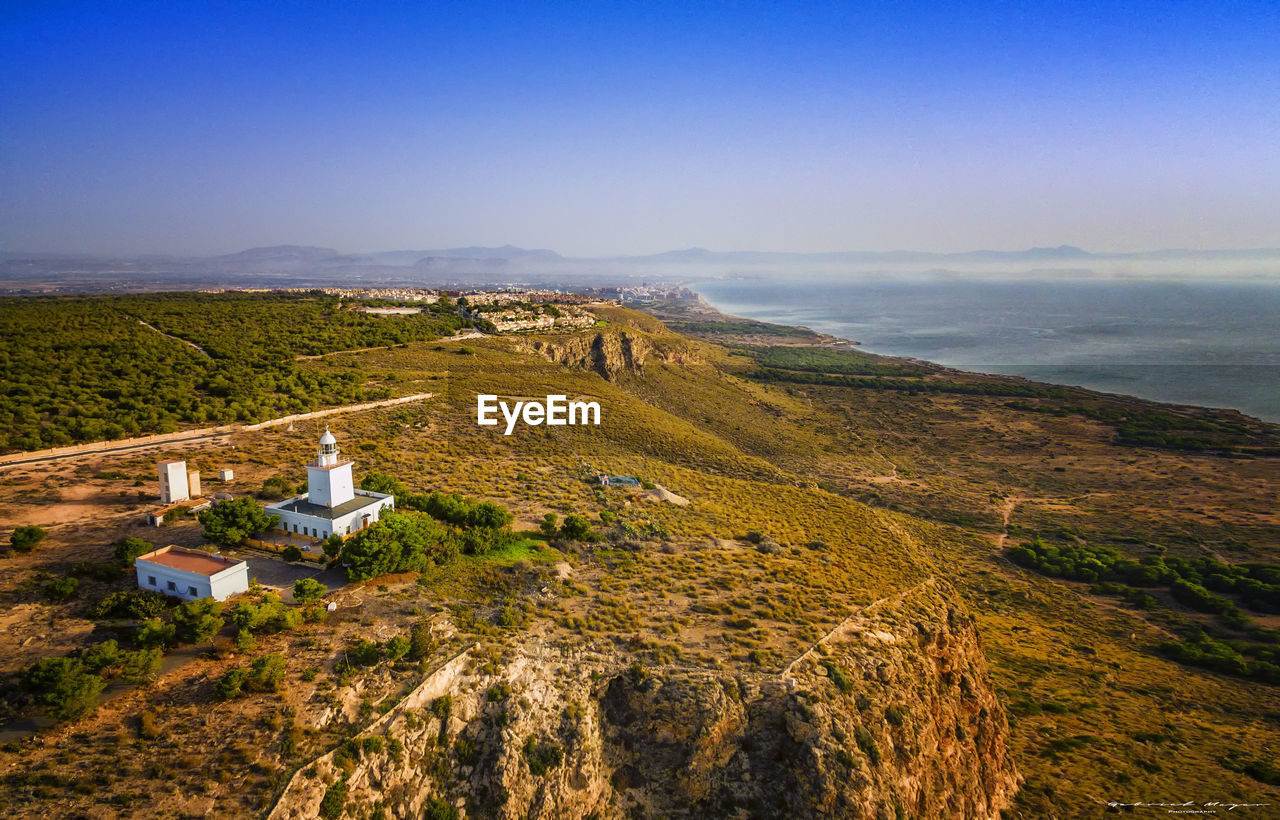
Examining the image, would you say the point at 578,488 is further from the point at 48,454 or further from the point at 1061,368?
the point at 1061,368

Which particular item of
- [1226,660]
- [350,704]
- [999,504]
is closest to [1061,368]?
[999,504]

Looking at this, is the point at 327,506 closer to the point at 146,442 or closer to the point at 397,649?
the point at 397,649

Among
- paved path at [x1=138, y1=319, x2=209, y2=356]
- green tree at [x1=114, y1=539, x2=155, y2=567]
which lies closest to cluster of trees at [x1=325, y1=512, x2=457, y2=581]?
green tree at [x1=114, y1=539, x2=155, y2=567]

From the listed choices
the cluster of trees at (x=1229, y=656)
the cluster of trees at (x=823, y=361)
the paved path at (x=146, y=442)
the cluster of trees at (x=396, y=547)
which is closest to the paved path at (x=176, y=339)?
the paved path at (x=146, y=442)

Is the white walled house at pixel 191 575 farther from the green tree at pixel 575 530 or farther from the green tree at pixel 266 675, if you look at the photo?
the green tree at pixel 575 530

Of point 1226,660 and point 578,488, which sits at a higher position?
point 578,488

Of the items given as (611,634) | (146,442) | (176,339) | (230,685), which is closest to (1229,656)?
(611,634)

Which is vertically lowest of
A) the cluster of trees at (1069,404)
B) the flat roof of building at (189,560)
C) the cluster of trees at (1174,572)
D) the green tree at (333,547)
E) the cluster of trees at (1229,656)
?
the cluster of trees at (1229,656)
